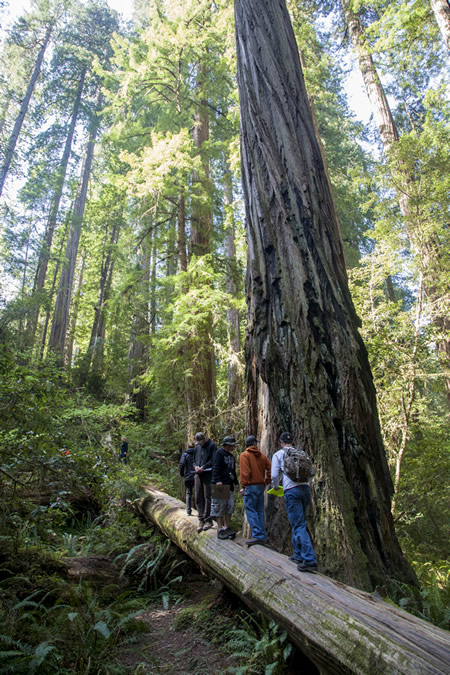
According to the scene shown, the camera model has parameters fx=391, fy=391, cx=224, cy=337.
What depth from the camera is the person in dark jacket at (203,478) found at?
5.64 metres

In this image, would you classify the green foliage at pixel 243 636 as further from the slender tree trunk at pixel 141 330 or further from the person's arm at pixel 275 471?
the slender tree trunk at pixel 141 330

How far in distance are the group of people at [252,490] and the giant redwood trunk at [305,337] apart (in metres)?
0.26

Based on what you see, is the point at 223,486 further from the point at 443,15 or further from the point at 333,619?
the point at 443,15

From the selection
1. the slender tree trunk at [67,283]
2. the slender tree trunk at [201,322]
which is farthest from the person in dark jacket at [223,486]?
the slender tree trunk at [67,283]

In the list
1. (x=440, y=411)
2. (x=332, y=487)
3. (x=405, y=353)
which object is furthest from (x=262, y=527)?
(x=440, y=411)

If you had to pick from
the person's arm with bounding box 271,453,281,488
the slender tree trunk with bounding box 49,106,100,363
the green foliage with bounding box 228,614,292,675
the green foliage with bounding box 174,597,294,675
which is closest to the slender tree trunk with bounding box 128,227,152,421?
the slender tree trunk with bounding box 49,106,100,363

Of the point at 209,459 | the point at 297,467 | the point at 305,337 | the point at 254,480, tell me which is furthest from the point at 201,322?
the point at 297,467

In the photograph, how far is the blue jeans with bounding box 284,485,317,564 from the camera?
3701 millimetres

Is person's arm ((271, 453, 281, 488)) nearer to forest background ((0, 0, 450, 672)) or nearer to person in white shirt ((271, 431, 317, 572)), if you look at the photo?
person in white shirt ((271, 431, 317, 572))

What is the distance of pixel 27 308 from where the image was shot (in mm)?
15523

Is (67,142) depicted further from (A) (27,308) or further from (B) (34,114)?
(A) (27,308)

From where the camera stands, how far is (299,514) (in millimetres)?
3850

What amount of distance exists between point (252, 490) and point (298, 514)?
2.59 ft

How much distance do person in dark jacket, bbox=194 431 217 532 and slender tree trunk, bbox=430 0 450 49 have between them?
9.35m
